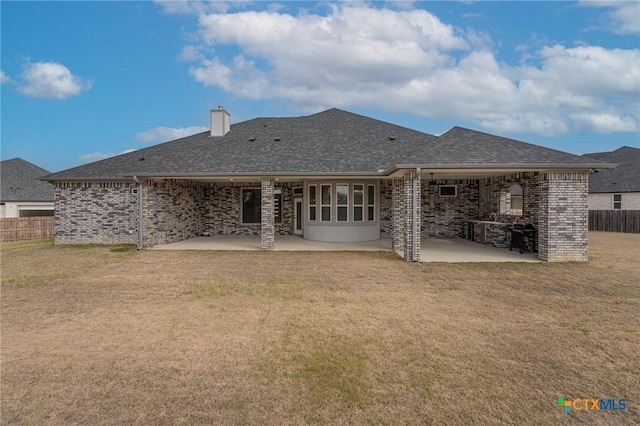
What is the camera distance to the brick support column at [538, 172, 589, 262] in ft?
32.8

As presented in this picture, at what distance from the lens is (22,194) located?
837 inches

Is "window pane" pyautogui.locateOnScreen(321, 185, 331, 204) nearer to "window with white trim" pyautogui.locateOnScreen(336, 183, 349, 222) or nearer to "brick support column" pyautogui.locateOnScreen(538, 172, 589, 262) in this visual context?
"window with white trim" pyautogui.locateOnScreen(336, 183, 349, 222)

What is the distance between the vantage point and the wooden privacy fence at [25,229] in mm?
16672

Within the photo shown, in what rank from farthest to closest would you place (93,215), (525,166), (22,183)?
1. (22,183)
2. (93,215)
3. (525,166)

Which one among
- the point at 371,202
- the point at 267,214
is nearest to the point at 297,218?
the point at 371,202

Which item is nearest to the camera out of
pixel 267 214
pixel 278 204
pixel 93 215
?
pixel 267 214

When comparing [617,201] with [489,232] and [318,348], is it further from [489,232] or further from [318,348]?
[318,348]

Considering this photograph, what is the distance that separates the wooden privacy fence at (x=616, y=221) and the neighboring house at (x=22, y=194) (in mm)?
34857

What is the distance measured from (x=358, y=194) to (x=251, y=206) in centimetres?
583

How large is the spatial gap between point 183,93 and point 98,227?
7.77m

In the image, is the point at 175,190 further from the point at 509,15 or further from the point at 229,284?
the point at 509,15

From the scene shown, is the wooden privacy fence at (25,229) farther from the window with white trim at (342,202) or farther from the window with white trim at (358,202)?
the window with white trim at (358,202)

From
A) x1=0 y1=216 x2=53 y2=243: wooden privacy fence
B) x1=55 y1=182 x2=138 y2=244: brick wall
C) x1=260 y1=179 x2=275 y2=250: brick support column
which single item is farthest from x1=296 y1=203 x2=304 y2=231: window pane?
x1=0 y1=216 x2=53 y2=243: wooden privacy fence

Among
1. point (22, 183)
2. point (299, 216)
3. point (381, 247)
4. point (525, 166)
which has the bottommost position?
point (381, 247)
